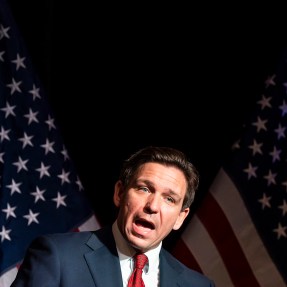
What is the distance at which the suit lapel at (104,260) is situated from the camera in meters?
1.90

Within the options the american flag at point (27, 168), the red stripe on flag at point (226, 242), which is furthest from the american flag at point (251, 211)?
the american flag at point (27, 168)

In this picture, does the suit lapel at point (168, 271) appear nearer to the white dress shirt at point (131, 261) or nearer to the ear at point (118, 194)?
the white dress shirt at point (131, 261)

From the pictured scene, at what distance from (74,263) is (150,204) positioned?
33 centimetres

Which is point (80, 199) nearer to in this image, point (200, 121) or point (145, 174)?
point (200, 121)

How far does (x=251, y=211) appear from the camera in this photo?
3.39 metres

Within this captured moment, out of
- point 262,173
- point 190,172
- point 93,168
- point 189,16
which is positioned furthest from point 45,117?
point 190,172

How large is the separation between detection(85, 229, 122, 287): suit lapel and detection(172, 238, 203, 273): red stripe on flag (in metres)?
1.58

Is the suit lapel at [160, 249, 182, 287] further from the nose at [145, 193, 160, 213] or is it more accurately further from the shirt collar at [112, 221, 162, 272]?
the nose at [145, 193, 160, 213]

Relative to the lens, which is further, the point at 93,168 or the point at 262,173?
the point at 93,168

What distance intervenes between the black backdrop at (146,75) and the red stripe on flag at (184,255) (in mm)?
328

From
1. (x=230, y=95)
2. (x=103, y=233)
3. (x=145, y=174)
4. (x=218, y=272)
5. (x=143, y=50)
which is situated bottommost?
(x=218, y=272)

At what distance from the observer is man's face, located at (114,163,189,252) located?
1.98 meters

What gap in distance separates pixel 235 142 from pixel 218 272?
0.83 metres

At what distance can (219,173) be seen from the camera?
3.59 metres
